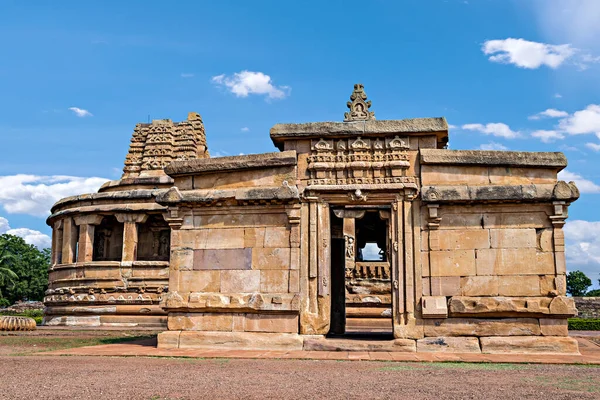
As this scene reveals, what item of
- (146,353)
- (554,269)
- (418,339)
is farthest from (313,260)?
(554,269)

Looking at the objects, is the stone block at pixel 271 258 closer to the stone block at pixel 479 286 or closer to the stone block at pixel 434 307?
the stone block at pixel 434 307

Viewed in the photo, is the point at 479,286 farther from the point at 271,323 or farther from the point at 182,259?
the point at 182,259

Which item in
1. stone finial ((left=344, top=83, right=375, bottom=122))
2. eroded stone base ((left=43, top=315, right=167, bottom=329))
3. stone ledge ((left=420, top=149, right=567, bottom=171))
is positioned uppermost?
stone finial ((left=344, top=83, right=375, bottom=122))

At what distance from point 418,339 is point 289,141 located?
4759mm

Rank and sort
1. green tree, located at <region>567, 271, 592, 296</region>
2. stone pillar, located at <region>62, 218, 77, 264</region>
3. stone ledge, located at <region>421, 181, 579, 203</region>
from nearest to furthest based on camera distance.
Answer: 1. stone ledge, located at <region>421, 181, 579, 203</region>
2. stone pillar, located at <region>62, 218, 77, 264</region>
3. green tree, located at <region>567, 271, 592, 296</region>

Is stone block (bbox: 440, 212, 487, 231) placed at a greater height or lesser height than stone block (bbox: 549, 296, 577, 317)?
greater

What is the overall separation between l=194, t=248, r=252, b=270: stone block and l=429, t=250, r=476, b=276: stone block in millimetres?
3700

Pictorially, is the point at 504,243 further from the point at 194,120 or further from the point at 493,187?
the point at 194,120

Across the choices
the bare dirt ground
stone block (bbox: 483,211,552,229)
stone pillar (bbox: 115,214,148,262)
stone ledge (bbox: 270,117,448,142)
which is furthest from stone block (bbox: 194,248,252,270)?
stone pillar (bbox: 115,214,148,262)

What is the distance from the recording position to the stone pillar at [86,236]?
24.5m

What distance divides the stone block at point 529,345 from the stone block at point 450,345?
178mm

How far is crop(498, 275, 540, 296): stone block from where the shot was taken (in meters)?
11.0

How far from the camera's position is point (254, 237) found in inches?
468

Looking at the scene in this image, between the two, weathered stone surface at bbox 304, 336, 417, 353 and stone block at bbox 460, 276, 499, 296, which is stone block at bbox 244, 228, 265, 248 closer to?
weathered stone surface at bbox 304, 336, 417, 353
